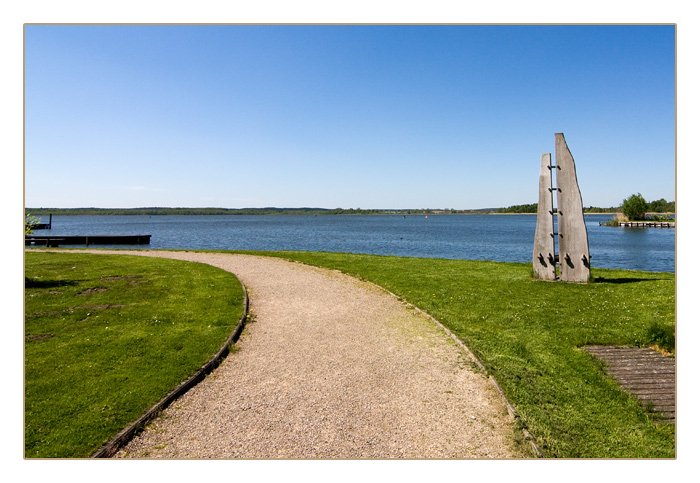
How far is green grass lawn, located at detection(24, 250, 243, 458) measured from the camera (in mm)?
5875

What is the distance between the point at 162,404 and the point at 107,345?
3421 millimetres

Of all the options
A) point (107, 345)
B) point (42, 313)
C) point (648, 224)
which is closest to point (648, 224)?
point (648, 224)

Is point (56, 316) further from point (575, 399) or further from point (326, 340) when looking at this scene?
point (575, 399)

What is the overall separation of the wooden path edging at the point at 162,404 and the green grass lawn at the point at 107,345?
146 mm

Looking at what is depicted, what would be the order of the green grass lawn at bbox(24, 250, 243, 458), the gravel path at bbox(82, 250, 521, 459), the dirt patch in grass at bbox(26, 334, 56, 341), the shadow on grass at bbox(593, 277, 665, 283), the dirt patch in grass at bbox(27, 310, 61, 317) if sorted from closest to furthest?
the gravel path at bbox(82, 250, 521, 459)
the green grass lawn at bbox(24, 250, 243, 458)
the dirt patch in grass at bbox(26, 334, 56, 341)
the dirt patch in grass at bbox(27, 310, 61, 317)
the shadow on grass at bbox(593, 277, 665, 283)

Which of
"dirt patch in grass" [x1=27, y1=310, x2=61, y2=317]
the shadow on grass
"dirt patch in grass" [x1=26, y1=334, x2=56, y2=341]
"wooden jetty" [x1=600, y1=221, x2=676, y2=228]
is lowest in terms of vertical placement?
"dirt patch in grass" [x1=26, y1=334, x2=56, y2=341]

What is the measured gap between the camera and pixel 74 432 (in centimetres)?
559

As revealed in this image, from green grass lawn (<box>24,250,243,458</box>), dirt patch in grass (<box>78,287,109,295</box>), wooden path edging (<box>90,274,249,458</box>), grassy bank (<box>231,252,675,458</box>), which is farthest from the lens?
dirt patch in grass (<box>78,287,109,295</box>)

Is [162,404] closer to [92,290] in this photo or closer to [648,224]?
[92,290]

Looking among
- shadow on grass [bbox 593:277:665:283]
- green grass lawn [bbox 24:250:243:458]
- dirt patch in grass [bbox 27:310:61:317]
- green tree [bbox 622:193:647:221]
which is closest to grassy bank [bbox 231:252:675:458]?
shadow on grass [bbox 593:277:665:283]

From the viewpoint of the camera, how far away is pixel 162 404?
6457 mm

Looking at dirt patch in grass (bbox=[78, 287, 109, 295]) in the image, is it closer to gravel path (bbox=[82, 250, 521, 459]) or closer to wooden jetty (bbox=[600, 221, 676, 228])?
gravel path (bbox=[82, 250, 521, 459])

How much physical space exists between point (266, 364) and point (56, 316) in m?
6.90

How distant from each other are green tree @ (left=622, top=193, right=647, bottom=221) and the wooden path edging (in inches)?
4498
